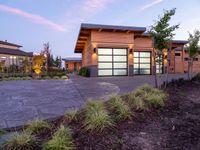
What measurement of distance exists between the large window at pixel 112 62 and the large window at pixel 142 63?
7.63ft

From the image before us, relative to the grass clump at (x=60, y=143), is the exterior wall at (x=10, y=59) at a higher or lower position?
higher

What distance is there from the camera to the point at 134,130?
3.83m

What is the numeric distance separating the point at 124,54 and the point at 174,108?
14.1 metres

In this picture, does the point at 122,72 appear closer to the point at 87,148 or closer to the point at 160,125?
the point at 160,125

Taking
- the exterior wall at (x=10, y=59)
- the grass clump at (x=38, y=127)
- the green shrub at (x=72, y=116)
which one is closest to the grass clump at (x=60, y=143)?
the grass clump at (x=38, y=127)

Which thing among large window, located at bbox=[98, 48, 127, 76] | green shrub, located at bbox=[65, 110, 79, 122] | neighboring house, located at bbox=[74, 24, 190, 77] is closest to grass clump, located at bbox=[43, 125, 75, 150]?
green shrub, located at bbox=[65, 110, 79, 122]

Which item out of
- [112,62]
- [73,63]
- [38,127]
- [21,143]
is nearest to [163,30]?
[38,127]

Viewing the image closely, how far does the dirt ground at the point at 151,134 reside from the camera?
3293 millimetres

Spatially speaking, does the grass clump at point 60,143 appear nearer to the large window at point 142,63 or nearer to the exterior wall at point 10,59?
the large window at point 142,63

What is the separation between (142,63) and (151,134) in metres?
18.2

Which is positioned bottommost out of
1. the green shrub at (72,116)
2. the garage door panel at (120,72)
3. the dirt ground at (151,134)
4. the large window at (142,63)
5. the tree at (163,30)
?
the dirt ground at (151,134)

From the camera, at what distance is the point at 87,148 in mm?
3164

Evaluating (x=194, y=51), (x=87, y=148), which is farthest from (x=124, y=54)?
(x=87, y=148)

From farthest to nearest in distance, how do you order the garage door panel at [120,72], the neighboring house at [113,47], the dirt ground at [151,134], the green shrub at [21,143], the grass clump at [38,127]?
the garage door panel at [120,72] → the neighboring house at [113,47] → the grass clump at [38,127] → the dirt ground at [151,134] → the green shrub at [21,143]
